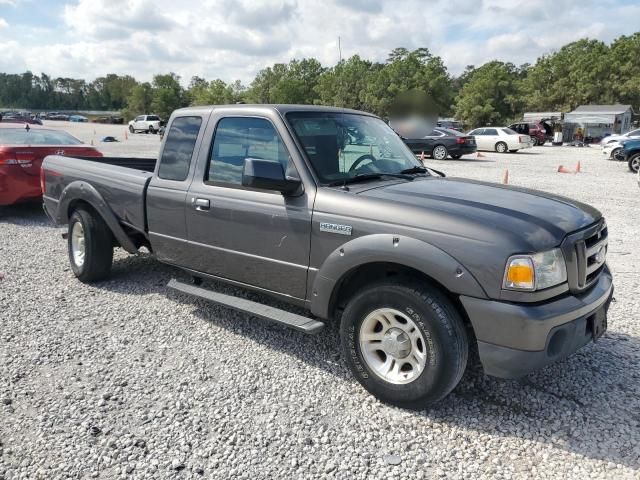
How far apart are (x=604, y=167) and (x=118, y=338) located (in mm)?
21711

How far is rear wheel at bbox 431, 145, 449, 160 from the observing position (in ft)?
73.6

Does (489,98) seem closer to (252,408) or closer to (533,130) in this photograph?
(533,130)

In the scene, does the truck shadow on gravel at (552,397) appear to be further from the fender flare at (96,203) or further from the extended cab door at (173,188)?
the fender flare at (96,203)

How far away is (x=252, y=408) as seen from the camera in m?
3.29

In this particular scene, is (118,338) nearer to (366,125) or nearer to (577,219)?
(366,125)

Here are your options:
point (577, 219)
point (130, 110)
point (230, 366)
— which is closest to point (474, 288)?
point (577, 219)

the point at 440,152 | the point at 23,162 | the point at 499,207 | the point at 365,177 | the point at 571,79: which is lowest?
the point at 499,207

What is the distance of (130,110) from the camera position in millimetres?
85812

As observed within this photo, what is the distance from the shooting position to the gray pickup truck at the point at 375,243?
284 cm

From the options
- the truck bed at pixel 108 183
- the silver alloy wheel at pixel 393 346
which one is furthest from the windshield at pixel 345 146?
the truck bed at pixel 108 183

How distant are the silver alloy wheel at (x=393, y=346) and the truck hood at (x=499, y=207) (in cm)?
65

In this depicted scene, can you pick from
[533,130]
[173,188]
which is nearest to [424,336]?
[173,188]

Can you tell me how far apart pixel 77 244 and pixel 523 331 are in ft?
16.1

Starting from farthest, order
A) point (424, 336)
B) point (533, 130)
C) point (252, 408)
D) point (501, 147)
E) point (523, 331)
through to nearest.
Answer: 1. point (533, 130)
2. point (501, 147)
3. point (252, 408)
4. point (424, 336)
5. point (523, 331)
